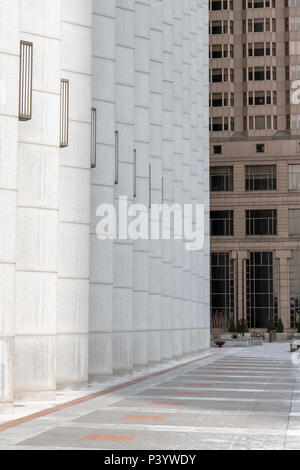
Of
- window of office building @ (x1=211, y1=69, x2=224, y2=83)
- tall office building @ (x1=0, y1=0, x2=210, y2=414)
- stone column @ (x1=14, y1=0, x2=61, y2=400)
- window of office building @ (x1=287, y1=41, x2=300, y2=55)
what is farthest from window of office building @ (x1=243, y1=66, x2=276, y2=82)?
stone column @ (x1=14, y1=0, x2=61, y2=400)

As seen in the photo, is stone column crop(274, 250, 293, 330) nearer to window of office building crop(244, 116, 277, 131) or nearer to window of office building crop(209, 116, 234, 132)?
window of office building crop(244, 116, 277, 131)

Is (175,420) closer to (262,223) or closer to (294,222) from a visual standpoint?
(262,223)

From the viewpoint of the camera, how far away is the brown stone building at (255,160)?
90.3m

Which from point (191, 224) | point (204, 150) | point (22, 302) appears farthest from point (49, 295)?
point (204, 150)

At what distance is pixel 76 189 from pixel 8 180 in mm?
4982

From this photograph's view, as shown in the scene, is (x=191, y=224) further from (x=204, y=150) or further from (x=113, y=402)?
(x=113, y=402)

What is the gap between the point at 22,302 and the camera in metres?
17.8

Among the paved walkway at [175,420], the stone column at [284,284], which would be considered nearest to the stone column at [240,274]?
the stone column at [284,284]

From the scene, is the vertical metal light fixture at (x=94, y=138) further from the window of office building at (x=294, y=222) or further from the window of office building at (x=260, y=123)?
the window of office building at (x=260, y=123)

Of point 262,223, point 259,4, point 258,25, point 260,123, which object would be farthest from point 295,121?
point 259,4

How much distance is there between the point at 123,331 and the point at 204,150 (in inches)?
1053

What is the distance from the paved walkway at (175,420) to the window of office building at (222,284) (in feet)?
223

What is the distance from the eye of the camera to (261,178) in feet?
303

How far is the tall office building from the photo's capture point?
53.4 ft
